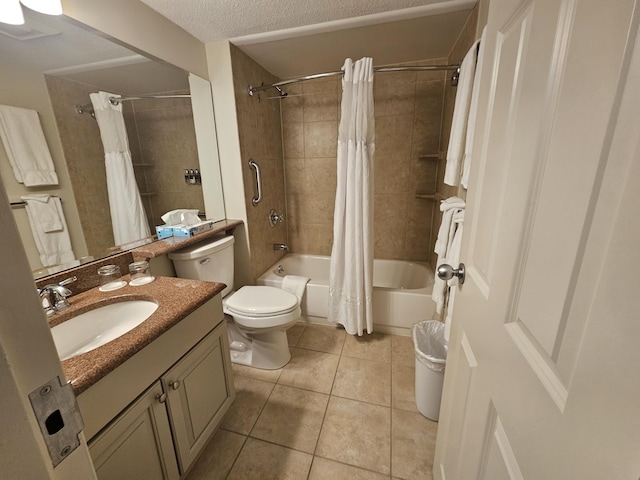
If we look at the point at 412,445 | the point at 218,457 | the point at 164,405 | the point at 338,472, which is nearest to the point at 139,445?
the point at 164,405

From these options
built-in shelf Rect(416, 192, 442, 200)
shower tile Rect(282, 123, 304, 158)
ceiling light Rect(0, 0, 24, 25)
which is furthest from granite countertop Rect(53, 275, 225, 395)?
built-in shelf Rect(416, 192, 442, 200)

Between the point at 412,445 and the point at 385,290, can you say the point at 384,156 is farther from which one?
the point at 412,445

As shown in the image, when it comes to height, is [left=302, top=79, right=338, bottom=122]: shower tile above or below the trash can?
above

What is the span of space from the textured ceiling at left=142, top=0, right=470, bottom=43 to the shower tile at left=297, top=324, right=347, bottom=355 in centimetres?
216

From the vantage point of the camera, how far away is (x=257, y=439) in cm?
131

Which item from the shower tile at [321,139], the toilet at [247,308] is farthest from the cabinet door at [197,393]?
the shower tile at [321,139]

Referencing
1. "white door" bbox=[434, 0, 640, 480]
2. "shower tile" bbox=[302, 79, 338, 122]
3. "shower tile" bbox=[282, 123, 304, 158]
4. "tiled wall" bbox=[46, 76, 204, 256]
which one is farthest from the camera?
"shower tile" bbox=[282, 123, 304, 158]

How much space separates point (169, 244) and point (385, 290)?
1.53 m

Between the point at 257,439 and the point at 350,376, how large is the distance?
66 cm

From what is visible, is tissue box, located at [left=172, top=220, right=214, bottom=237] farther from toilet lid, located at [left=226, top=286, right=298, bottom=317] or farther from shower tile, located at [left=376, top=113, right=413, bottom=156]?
shower tile, located at [left=376, top=113, right=413, bottom=156]

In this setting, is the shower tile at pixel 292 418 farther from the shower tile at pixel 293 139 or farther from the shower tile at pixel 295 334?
the shower tile at pixel 293 139

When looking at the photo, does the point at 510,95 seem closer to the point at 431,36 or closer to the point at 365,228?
the point at 365,228

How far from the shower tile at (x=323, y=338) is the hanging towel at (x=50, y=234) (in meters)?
1.50

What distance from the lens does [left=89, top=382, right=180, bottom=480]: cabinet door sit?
0.73m
